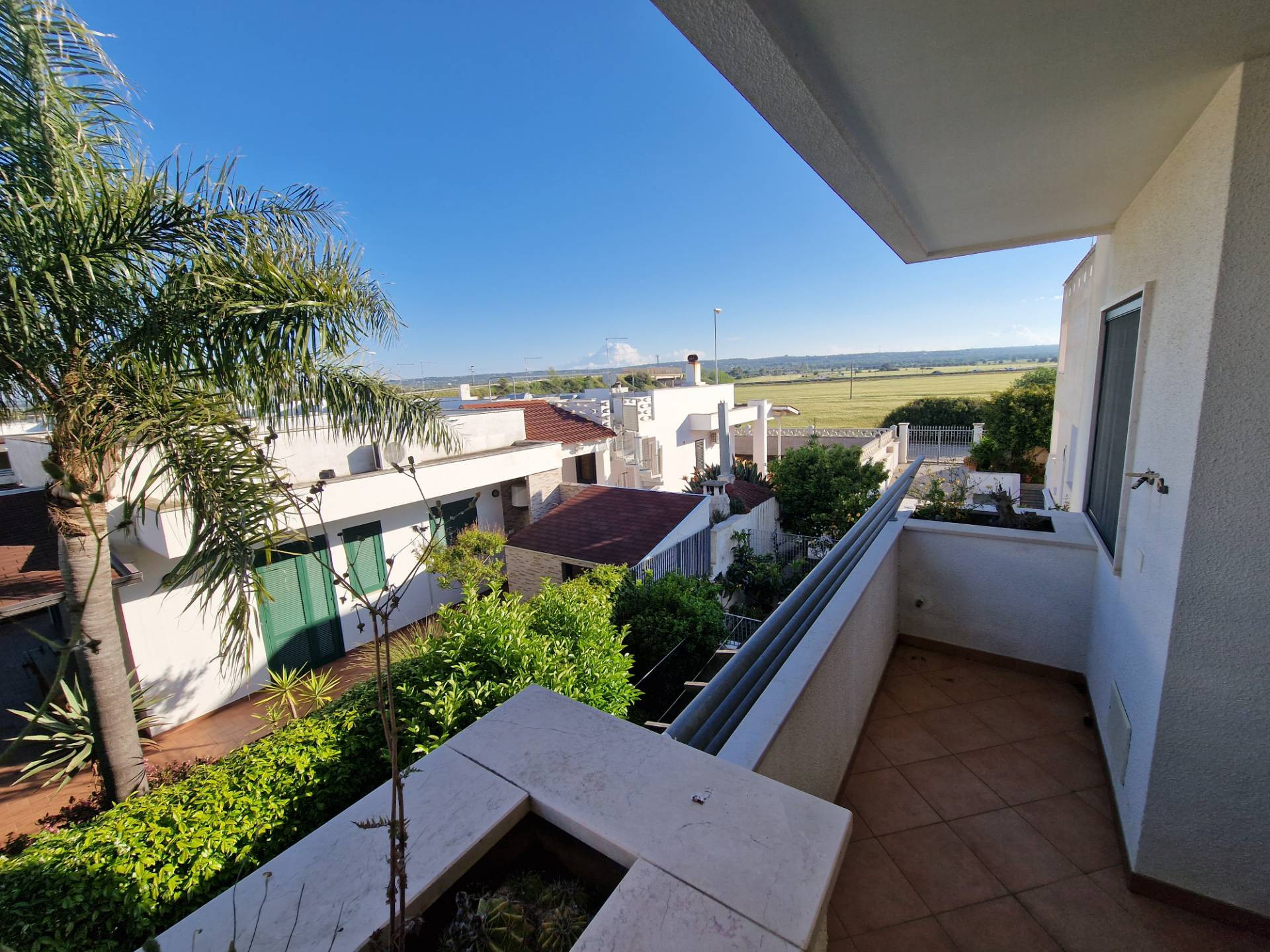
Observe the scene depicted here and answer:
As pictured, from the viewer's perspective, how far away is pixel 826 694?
246 cm

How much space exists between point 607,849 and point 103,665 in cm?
472

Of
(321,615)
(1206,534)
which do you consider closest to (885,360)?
(321,615)

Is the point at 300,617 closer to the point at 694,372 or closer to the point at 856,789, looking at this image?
the point at 856,789

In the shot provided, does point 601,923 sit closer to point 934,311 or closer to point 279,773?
point 279,773

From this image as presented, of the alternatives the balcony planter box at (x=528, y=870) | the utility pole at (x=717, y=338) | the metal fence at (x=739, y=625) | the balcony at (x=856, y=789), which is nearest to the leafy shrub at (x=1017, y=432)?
the utility pole at (x=717, y=338)

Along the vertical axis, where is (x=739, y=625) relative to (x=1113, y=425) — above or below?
below

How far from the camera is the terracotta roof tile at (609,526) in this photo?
9.48m

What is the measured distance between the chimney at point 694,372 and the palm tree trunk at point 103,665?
62.7ft

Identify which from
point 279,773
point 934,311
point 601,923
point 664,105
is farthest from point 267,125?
point 934,311

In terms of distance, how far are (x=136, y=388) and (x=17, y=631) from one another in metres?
5.96

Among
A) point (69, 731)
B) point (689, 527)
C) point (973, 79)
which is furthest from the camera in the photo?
point (689, 527)

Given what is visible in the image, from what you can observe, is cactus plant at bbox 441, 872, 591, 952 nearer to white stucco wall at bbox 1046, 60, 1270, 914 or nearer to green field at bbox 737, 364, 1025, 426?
white stucco wall at bbox 1046, 60, 1270, 914

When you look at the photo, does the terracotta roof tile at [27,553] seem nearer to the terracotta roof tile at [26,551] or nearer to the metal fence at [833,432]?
the terracotta roof tile at [26,551]

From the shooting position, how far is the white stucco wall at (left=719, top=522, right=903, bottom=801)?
181 centimetres
